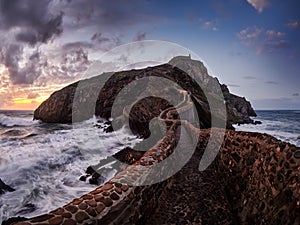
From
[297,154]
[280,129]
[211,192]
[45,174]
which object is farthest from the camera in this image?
[280,129]

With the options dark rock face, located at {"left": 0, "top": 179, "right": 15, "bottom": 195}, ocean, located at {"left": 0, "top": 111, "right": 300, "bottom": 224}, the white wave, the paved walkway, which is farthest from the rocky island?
the white wave

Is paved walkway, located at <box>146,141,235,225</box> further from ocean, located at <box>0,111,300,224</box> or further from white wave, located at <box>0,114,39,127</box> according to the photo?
white wave, located at <box>0,114,39,127</box>

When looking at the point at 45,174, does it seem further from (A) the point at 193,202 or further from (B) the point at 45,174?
(A) the point at 193,202

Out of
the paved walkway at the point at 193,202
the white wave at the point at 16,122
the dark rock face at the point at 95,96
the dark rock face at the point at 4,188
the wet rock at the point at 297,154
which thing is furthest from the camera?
the white wave at the point at 16,122

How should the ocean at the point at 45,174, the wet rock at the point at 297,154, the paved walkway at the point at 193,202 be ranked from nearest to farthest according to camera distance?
the wet rock at the point at 297,154, the paved walkway at the point at 193,202, the ocean at the point at 45,174

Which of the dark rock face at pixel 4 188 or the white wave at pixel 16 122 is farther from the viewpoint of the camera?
the white wave at pixel 16 122

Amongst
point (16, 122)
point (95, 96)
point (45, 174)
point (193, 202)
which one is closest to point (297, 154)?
point (193, 202)

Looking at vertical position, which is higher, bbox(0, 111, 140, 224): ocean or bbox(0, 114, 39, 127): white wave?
bbox(0, 114, 39, 127): white wave

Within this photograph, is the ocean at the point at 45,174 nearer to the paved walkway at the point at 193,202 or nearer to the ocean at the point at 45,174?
the ocean at the point at 45,174

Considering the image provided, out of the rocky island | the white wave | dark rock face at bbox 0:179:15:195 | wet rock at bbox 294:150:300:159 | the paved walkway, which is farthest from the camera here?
the white wave

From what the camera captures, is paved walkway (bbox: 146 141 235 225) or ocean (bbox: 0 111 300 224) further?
ocean (bbox: 0 111 300 224)

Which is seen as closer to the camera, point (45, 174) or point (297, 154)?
point (297, 154)

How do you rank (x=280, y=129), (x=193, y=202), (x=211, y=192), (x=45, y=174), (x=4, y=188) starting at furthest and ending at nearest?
(x=280, y=129) < (x=45, y=174) < (x=4, y=188) < (x=211, y=192) < (x=193, y=202)

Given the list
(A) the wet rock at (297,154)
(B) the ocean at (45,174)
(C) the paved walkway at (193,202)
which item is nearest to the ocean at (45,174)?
(B) the ocean at (45,174)
